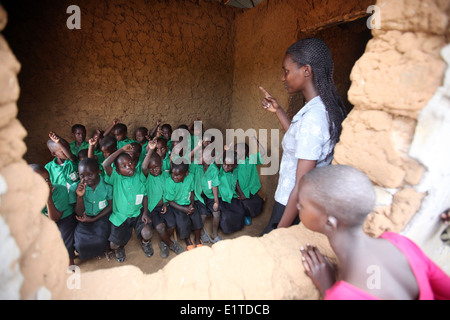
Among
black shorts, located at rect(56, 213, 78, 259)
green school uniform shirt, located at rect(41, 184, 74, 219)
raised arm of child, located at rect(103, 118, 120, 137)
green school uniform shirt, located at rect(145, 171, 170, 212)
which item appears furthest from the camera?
raised arm of child, located at rect(103, 118, 120, 137)

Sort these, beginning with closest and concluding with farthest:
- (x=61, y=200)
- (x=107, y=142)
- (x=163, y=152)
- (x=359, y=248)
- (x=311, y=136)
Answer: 1. (x=359, y=248)
2. (x=311, y=136)
3. (x=61, y=200)
4. (x=107, y=142)
5. (x=163, y=152)

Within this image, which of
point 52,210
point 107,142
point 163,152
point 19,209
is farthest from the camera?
point 163,152

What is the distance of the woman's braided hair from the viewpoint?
4.81ft

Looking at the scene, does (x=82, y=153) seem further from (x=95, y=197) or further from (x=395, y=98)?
(x=395, y=98)

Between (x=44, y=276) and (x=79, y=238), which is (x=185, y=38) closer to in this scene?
(x=79, y=238)

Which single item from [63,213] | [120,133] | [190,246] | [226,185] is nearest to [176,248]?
[190,246]

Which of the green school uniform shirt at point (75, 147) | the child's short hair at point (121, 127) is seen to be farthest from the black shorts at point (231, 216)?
the green school uniform shirt at point (75, 147)

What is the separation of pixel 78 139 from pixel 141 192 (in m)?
1.30

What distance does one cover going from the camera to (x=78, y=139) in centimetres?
326

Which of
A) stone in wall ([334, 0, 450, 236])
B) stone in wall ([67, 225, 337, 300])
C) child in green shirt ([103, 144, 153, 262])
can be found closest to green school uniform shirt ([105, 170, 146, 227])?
child in green shirt ([103, 144, 153, 262])

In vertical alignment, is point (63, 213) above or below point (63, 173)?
below

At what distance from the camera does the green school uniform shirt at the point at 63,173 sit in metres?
2.72

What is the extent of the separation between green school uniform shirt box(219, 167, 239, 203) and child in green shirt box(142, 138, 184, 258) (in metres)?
0.72

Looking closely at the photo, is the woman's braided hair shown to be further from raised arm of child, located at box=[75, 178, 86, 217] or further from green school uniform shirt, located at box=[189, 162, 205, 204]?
raised arm of child, located at box=[75, 178, 86, 217]
